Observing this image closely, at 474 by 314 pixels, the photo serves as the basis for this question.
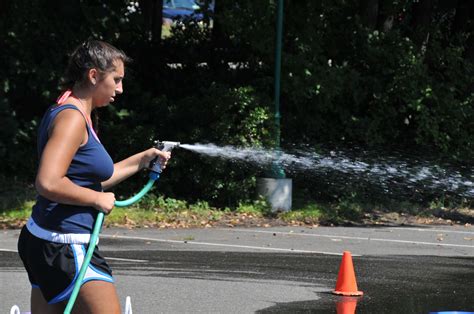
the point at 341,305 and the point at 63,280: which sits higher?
the point at 63,280

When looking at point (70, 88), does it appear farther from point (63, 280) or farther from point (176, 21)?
point (176, 21)

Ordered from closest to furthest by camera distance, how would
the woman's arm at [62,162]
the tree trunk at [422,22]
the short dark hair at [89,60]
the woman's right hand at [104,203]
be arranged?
1. the woman's arm at [62,162]
2. the woman's right hand at [104,203]
3. the short dark hair at [89,60]
4. the tree trunk at [422,22]

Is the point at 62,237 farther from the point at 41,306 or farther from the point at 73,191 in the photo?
the point at 41,306

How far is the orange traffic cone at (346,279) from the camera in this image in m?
8.16

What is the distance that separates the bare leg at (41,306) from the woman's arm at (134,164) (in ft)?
Answer: 1.83

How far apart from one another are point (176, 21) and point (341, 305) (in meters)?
12.0

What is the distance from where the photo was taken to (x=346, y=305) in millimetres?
7895

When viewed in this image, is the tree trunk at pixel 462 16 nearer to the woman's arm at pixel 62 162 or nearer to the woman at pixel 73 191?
the woman at pixel 73 191

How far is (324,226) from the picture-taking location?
14.0 metres

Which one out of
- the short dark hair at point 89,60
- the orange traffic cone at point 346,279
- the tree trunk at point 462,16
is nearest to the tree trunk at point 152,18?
the tree trunk at point 462,16

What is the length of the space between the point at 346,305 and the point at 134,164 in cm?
376

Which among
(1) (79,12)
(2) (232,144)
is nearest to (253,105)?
(2) (232,144)

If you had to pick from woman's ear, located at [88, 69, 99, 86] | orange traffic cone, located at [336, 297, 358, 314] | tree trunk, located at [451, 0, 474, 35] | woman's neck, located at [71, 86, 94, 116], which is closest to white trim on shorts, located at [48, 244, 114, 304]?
woman's neck, located at [71, 86, 94, 116]

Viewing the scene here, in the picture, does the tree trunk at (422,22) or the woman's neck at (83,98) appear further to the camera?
the tree trunk at (422,22)
